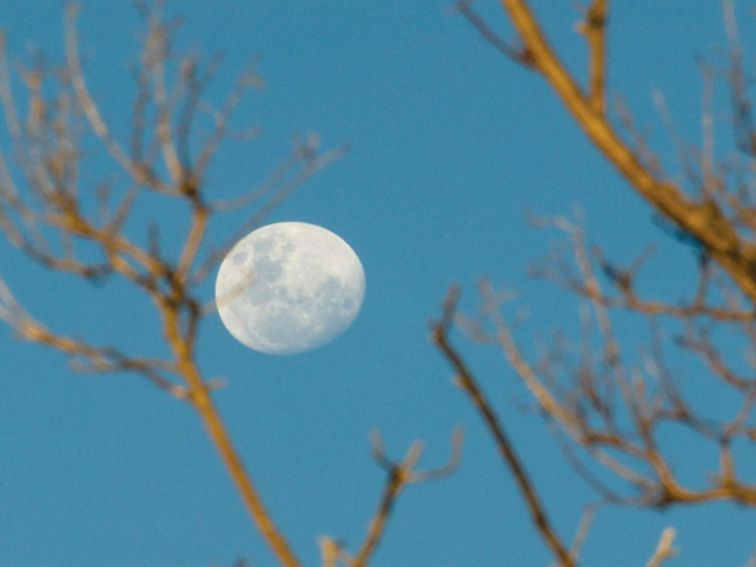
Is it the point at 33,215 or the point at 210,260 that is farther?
the point at 33,215

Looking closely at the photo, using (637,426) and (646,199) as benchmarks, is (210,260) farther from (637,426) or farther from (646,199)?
(637,426)

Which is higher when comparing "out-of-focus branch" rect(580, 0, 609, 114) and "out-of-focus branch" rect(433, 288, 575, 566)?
"out-of-focus branch" rect(580, 0, 609, 114)

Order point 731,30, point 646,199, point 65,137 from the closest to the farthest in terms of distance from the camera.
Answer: point 646,199
point 65,137
point 731,30

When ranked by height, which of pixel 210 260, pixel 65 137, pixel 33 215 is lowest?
pixel 210 260

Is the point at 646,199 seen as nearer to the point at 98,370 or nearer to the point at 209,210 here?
the point at 209,210

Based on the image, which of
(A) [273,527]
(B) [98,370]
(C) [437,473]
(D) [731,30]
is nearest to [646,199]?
(C) [437,473]

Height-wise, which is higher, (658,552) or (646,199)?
(646,199)

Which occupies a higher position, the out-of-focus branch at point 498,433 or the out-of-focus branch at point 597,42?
the out-of-focus branch at point 597,42

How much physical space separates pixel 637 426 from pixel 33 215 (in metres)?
2.66

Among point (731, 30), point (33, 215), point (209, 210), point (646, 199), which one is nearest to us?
point (646, 199)

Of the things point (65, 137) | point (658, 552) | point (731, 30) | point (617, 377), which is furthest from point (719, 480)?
point (65, 137)

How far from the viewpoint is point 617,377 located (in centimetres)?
486

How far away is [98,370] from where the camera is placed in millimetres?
2367

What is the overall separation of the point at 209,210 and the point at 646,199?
91cm
